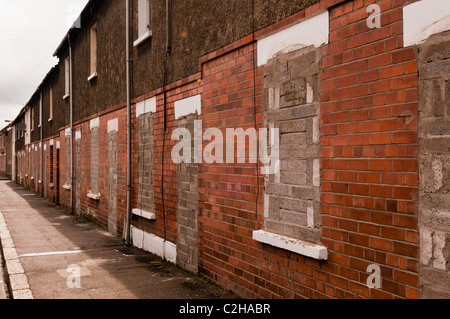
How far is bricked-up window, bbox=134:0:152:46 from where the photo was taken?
7.55 m

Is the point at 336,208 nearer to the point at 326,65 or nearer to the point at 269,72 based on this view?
the point at 326,65

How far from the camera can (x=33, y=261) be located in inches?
266

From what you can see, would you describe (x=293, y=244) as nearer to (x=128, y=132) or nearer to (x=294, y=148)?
(x=294, y=148)

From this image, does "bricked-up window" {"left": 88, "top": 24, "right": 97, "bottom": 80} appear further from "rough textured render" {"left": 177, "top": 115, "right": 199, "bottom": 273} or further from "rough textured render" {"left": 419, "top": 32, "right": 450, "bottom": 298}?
"rough textured render" {"left": 419, "top": 32, "right": 450, "bottom": 298}

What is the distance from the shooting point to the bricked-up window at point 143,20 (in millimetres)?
7551

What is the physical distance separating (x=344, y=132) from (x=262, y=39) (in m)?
1.59

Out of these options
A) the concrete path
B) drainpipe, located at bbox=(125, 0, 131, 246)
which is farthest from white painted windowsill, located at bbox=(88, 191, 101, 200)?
drainpipe, located at bbox=(125, 0, 131, 246)

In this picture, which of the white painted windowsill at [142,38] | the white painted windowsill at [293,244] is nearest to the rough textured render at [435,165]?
the white painted windowsill at [293,244]

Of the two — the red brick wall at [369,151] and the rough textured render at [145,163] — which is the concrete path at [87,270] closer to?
the rough textured render at [145,163]

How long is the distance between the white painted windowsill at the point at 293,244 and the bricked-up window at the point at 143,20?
489 centimetres

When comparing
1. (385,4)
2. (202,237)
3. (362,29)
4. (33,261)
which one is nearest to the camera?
(385,4)

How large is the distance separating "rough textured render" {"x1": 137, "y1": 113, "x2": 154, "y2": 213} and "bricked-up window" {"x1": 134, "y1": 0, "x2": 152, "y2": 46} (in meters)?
1.50

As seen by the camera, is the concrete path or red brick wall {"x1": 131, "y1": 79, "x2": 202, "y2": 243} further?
red brick wall {"x1": 131, "y1": 79, "x2": 202, "y2": 243}
